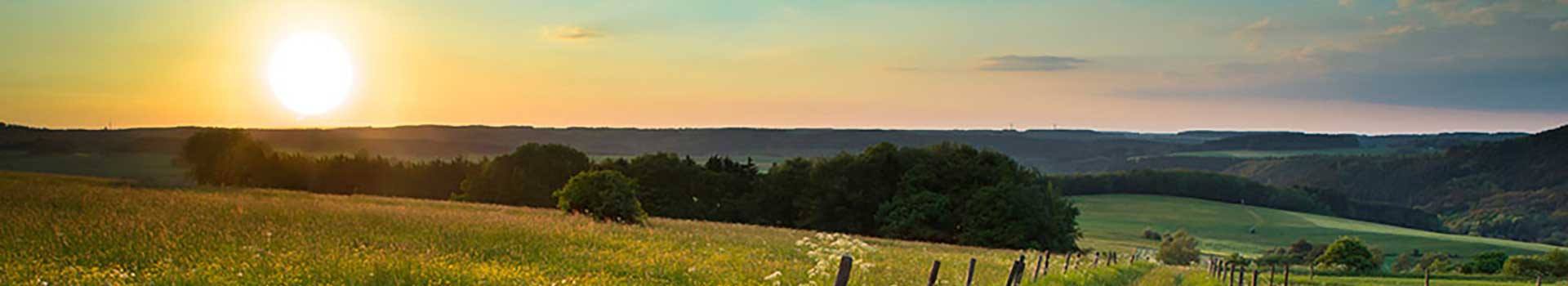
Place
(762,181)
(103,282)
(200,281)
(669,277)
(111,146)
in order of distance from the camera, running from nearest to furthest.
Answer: (103,282) → (200,281) → (669,277) → (111,146) → (762,181)

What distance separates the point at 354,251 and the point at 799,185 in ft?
178

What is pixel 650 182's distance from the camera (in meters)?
72.9

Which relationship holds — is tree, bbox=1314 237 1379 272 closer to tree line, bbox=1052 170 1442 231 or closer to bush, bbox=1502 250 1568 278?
bush, bbox=1502 250 1568 278

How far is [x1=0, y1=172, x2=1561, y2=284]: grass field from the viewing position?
1376 cm

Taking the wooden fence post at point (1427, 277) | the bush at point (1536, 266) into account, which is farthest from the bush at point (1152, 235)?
the bush at point (1536, 266)

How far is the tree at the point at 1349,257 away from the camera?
76.6m

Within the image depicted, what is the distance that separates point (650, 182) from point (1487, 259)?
59.0m

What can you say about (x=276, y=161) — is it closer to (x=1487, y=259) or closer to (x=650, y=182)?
(x=650, y=182)

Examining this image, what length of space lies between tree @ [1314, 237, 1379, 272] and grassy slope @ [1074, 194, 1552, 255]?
134ft

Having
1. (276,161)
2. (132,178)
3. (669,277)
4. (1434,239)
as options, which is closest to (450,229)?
(669,277)

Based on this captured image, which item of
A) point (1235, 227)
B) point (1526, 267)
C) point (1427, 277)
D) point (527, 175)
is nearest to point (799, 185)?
point (527, 175)

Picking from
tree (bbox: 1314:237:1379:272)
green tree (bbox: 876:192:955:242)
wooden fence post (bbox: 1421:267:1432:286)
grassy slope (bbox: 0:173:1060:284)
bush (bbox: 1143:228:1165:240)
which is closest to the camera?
grassy slope (bbox: 0:173:1060:284)

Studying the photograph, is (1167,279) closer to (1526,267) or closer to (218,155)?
(1526,267)

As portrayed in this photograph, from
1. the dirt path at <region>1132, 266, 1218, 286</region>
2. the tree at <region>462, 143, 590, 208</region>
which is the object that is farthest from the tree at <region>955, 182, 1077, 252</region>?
the tree at <region>462, 143, 590, 208</region>
